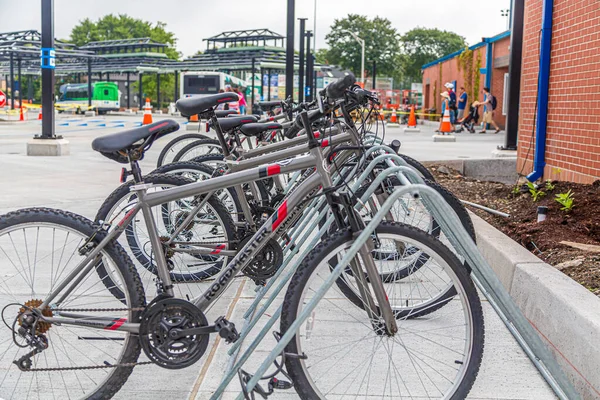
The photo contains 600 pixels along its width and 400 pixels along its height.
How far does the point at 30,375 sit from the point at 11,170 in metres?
8.80

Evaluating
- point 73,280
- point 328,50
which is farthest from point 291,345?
point 328,50

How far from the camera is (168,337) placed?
9.63 ft

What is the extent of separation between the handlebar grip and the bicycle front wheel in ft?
2.28

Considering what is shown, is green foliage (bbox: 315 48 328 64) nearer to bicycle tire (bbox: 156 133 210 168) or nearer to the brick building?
the brick building

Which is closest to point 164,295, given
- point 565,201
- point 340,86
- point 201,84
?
point 340,86

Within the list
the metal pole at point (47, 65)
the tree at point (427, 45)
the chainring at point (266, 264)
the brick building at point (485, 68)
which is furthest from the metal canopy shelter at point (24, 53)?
the tree at point (427, 45)

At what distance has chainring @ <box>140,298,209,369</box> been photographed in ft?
9.63

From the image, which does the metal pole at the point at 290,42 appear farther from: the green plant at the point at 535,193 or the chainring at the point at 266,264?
the chainring at the point at 266,264

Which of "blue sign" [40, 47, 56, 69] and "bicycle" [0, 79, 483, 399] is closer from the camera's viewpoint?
"bicycle" [0, 79, 483, 399]

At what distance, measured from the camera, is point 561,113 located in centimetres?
778

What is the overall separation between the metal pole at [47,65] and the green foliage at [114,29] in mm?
83021

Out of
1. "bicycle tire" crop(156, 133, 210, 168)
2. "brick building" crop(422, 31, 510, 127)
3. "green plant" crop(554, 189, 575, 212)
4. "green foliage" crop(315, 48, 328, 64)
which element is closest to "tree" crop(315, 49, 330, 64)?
"green foliage" crop(315, 48, 328, 64)

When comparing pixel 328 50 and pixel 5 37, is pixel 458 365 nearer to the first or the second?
pixel 5 37

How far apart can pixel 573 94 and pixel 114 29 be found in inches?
3789
